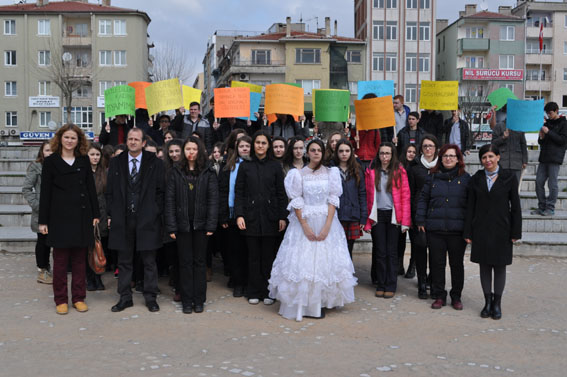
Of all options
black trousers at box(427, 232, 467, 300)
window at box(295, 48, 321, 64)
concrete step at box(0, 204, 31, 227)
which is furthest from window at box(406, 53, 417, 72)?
black trousers at box(427, 232, 467, 300)

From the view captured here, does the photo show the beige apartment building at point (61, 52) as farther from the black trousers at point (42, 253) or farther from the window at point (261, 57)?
the black trousers at point (42, 253)

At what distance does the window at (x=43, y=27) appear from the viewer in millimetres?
55125

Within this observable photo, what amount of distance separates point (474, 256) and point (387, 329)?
146cm

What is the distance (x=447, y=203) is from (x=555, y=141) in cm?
516

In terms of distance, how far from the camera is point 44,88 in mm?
54188

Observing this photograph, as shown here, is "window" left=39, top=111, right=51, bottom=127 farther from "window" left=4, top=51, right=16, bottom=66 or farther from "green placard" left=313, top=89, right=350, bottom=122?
"green placard" left=313, top=89, right=350, bottom=122

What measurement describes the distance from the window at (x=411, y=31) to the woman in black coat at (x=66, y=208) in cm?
5543

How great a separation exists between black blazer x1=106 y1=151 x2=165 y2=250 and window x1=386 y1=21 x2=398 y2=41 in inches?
2150

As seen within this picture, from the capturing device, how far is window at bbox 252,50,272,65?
57.8 m

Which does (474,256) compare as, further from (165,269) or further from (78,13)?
(78,13)

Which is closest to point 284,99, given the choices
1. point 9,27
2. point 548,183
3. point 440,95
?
point 440,95

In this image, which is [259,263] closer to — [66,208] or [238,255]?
[238,255]

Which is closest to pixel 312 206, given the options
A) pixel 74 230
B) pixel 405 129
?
pixel 74 230

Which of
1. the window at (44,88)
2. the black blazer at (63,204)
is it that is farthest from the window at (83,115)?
the black blazer at (63,204)
